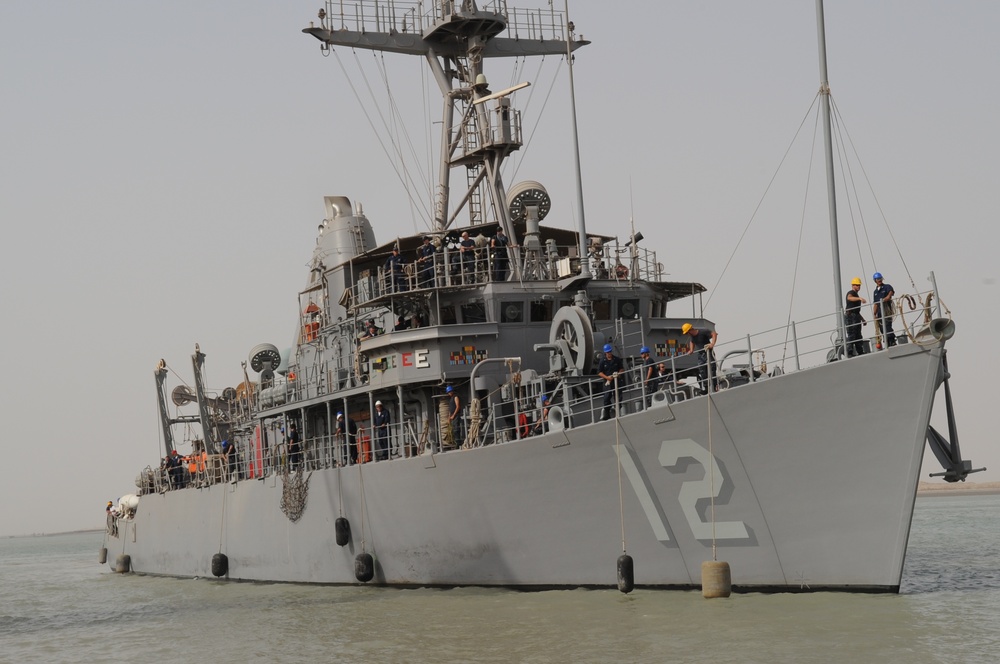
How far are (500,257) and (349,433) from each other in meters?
4.53

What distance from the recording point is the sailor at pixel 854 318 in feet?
46.5

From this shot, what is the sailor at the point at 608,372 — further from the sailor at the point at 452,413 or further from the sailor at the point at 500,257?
the sailor at the point at 500,257

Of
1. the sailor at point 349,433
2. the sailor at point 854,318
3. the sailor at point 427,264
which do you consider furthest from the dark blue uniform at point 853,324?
the sailor at point 349,433

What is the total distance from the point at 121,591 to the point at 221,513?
3.41 metres

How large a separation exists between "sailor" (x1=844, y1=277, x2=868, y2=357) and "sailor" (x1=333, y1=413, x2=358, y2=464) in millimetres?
10103

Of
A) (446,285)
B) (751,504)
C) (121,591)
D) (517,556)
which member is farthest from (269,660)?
(121,591)

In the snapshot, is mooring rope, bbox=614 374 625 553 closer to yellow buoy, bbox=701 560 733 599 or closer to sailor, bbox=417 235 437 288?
yellow buoy, bbox=701 560 733 599

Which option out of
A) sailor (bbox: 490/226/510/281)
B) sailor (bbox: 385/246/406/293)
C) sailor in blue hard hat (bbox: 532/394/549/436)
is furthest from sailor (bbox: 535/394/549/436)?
sailor (bbox: 385/246/406/293)

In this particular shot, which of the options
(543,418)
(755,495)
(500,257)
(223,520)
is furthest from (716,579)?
(223,520)

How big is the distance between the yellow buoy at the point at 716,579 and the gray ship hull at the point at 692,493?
50 centimetres

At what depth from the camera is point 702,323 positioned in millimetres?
21062

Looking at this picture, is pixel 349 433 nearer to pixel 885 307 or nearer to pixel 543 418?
pixel 543 418

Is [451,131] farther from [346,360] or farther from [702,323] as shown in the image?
[702,323]

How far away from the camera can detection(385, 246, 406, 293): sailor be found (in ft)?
67.5
